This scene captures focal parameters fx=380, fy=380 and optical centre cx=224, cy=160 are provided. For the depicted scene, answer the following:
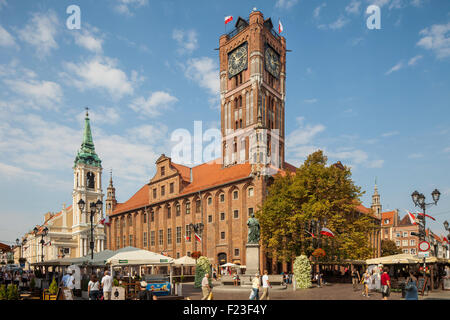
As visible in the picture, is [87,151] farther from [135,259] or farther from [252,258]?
[135,259]

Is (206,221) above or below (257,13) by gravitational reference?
below

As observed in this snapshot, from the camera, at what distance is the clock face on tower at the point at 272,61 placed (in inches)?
2295

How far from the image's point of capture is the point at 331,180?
35.4 metres

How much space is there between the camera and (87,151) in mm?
108938

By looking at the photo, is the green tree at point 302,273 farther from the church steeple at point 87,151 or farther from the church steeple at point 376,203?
the church steeple at point 87,151

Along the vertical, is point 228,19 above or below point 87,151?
above

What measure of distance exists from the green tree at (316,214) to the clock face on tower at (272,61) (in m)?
24.9

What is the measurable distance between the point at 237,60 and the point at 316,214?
33.8 meters

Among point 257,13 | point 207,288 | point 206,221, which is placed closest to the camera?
point 207,288

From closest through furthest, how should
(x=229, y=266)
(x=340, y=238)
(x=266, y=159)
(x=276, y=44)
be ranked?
(x=340, y=238), (x=229, y=266), (x=266, y=159), (x=276, y=44)

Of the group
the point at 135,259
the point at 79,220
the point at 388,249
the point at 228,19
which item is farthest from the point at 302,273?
the point at 79,220
